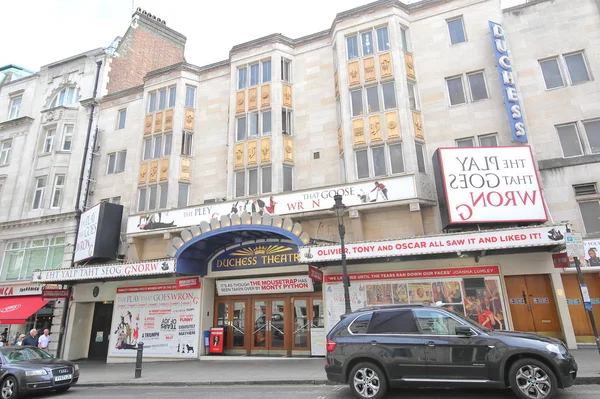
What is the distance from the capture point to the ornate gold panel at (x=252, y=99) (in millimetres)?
19531

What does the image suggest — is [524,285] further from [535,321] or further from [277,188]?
[277,188]

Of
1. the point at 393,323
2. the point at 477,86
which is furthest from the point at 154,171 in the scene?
the point at 477,86

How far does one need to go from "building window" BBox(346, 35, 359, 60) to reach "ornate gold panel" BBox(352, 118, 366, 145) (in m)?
3.56

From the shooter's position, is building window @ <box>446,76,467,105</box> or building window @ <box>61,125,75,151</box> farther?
building window @ <box>61,125,75,151</box>

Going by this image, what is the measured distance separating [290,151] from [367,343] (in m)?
12.1

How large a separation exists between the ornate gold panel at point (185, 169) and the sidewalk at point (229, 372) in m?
9.28

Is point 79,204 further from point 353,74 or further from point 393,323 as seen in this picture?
point 393,323

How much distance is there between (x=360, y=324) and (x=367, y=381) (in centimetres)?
114

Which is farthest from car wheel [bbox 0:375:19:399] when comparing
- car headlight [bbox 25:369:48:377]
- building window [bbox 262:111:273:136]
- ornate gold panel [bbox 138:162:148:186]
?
building window [bbox 262:111:273:136]

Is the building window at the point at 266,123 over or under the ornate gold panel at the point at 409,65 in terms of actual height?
under

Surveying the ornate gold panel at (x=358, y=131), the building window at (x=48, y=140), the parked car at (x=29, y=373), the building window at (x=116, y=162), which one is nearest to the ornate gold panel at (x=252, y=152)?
the ornate gold panel at (x=358, y=131)

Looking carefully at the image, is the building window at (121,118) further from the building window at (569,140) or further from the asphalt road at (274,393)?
the building window at (569,140)

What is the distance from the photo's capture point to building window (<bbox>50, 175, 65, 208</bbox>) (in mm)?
22966

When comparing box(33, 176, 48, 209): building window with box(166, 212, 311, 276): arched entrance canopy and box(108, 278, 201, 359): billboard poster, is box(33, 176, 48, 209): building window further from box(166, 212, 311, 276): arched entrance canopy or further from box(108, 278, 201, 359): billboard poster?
box(166, 212, 311, 276): arched entrance canopy
